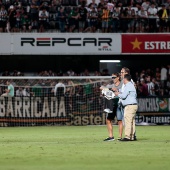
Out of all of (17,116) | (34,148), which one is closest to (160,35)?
(17,116)

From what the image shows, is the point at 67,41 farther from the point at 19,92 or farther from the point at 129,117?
the point at 129,117

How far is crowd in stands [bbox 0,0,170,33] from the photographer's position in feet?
118

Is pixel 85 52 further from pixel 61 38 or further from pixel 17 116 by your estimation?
pixel 17 116

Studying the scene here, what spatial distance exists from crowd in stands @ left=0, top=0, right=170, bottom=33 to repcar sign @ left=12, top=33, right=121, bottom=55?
1.20 ft

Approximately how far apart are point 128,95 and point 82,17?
59.4 ft

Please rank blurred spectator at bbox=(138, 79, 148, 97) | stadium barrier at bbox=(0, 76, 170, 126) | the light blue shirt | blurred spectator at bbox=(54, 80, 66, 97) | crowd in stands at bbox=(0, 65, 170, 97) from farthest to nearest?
1. blurred spectator at bbox=(138, 79, 148, 97)
2. blurred spectator at bbox=(54, 80, 66, 97)
3. crowd in stands at bbox=(0, 65, 170, 97)
4. stadium barrier at bbox=(0, 76, 170, 126)
5. the light blue shirt

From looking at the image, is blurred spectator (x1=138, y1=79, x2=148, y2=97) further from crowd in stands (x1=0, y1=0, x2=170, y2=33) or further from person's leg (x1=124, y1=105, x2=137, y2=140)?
person's leg (x1=124, y1=105, x2=137, y2=140)

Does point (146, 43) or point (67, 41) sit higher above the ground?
point (67, 41)

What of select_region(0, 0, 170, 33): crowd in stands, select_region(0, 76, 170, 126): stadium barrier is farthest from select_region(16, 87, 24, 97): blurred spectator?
select_region(0, 0, 170, 33): crowd in stands

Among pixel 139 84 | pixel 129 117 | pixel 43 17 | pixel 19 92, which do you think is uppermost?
pixel 43 17

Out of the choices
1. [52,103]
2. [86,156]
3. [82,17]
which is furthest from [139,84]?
[86,156]

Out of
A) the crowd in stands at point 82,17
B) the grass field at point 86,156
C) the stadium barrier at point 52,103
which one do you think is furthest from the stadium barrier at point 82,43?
the grass field at point 86,156

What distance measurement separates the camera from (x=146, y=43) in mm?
38188

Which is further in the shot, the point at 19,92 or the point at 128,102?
the point at 19,92
